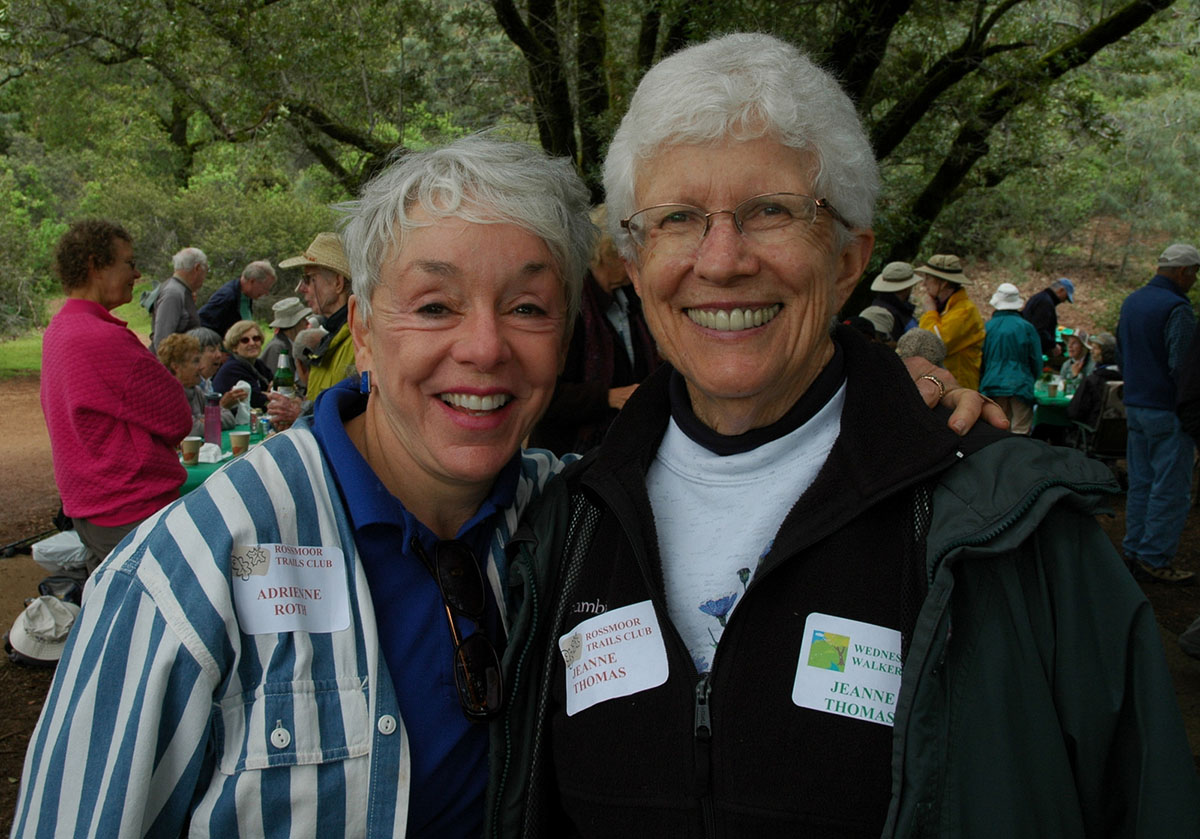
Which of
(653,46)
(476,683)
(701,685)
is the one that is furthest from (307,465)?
(653,46)

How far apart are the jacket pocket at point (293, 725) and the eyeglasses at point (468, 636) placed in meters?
0.20

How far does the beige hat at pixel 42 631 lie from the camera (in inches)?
196

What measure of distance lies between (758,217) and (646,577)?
0.69 m

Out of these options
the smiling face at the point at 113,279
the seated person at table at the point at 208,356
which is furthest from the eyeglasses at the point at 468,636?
the seated person at table at the point at 208,356

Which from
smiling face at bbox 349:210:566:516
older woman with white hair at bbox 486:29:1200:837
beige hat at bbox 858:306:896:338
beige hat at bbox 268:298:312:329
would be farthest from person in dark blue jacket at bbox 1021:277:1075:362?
smiling face at bbox 349:210:566:516

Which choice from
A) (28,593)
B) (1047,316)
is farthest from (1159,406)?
(28,593)

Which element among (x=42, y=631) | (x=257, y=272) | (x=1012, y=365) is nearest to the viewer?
(x=42, y=631)

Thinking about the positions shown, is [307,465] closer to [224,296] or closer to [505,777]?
[505,777]

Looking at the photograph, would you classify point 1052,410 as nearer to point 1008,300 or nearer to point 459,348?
point 1008,300

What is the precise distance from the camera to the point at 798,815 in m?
1.43

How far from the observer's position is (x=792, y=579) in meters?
1.55

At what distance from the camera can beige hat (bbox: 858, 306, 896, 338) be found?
8.31 metres

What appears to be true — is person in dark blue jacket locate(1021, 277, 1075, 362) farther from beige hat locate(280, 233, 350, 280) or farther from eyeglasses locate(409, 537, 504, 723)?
eyeglasses locate(409, 537, 504, 723)

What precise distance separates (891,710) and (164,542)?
118 centimetres
